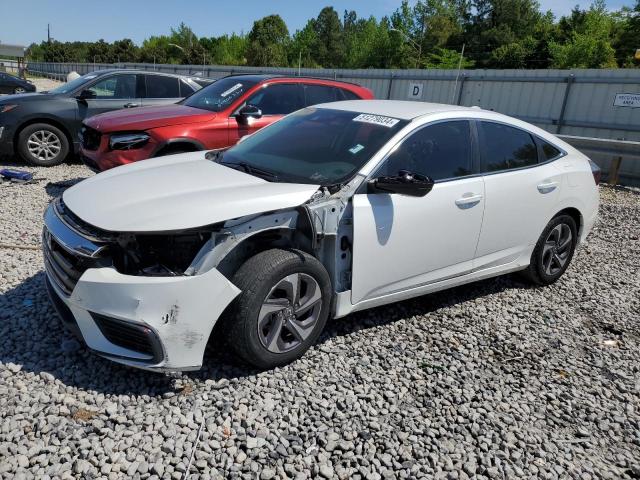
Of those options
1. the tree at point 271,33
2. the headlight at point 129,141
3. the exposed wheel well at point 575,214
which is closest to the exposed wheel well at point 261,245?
the exposed wheel well at point 575,214

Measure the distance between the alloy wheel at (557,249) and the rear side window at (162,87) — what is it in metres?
7.06

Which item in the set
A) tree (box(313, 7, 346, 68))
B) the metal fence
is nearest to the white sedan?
the metal fence

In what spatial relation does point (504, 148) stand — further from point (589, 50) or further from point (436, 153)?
point (589, 50)

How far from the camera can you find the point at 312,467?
2.44 metres

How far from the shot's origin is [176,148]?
6438 millimetres

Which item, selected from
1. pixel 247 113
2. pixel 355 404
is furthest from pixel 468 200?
pixel 247 113

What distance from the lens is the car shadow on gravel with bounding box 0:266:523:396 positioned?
293 cm

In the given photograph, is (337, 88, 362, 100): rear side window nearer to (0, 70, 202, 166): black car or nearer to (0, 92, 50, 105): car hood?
(0, 70, 202, 166): black car

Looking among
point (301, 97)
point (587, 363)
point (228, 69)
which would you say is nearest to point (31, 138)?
point (301, 97)

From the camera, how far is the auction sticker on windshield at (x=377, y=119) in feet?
12.1

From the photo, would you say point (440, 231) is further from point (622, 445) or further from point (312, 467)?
point (312, 467)

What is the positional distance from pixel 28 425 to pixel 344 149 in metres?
2.53

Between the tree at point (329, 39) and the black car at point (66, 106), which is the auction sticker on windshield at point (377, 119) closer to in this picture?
the black car at point (66, 106)

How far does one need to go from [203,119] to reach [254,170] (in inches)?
131
